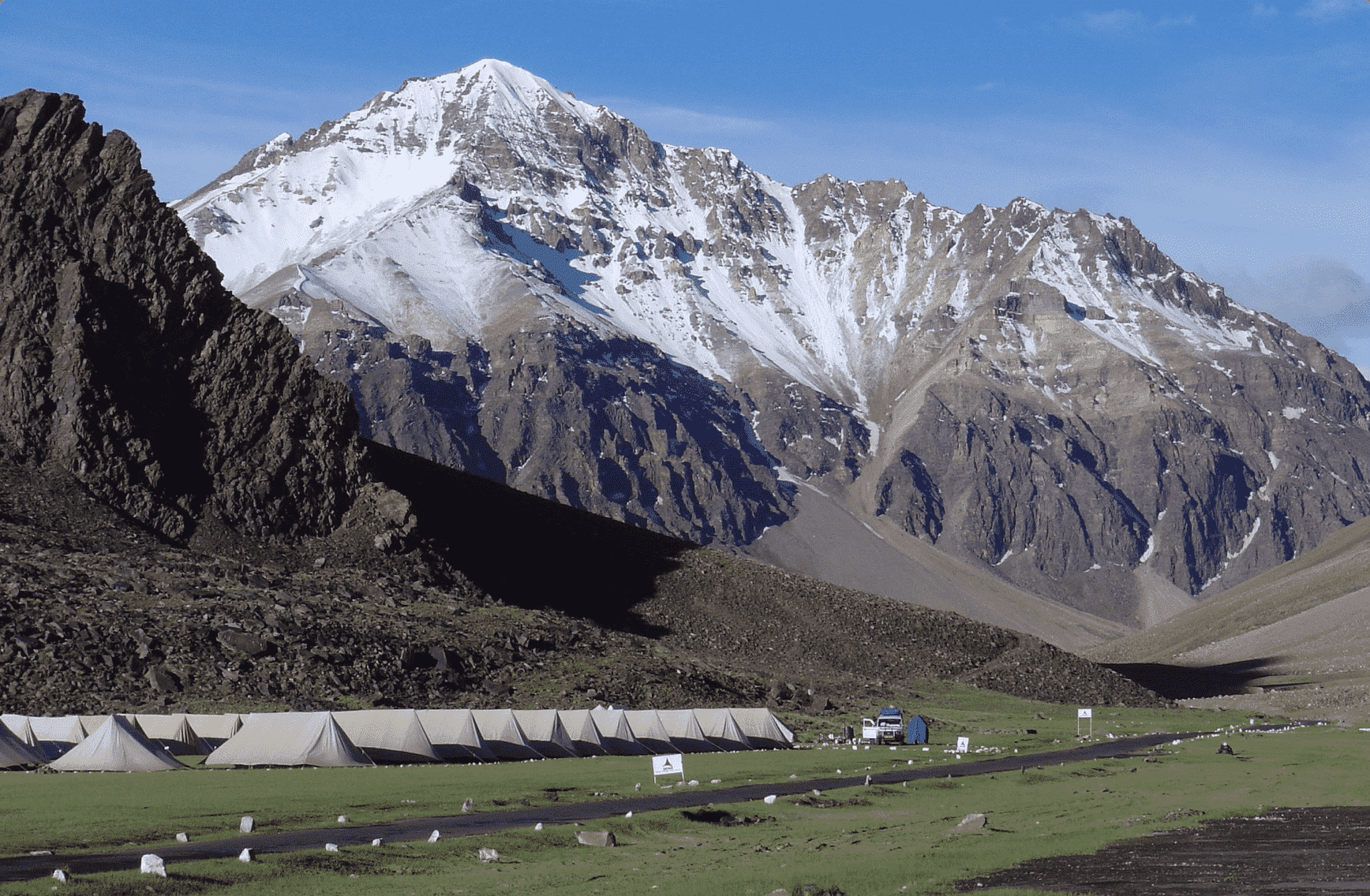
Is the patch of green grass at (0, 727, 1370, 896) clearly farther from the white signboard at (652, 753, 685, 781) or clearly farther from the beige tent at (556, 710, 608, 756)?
the beige tent at (556, 710, 608, 756)

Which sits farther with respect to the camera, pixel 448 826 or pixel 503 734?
pixel 503 734

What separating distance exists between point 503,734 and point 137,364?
79.1 metres

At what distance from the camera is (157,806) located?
44.0 meters

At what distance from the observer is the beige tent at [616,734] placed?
7669 centimetres

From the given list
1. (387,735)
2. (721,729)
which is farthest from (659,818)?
(721,729)

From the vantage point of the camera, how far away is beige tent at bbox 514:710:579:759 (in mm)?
72938

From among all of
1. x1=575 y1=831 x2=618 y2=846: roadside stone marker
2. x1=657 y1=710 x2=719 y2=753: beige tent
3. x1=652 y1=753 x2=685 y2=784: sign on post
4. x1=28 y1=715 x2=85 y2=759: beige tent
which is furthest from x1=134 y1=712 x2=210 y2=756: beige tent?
x1=575 y1=831 x2=618 y2=846: roadside stone marker

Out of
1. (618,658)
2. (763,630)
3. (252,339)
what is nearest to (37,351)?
(252,339)

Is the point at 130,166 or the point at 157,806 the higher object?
the point at 130,166

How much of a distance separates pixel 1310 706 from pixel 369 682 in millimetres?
114015

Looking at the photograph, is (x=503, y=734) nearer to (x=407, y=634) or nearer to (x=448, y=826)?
(x=407, y=634)

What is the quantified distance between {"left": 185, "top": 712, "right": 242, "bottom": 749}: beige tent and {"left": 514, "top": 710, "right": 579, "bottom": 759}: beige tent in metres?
13.9

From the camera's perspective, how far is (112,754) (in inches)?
2269

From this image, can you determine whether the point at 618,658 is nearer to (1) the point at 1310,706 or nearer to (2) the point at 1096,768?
(2) the point at 1096,768
